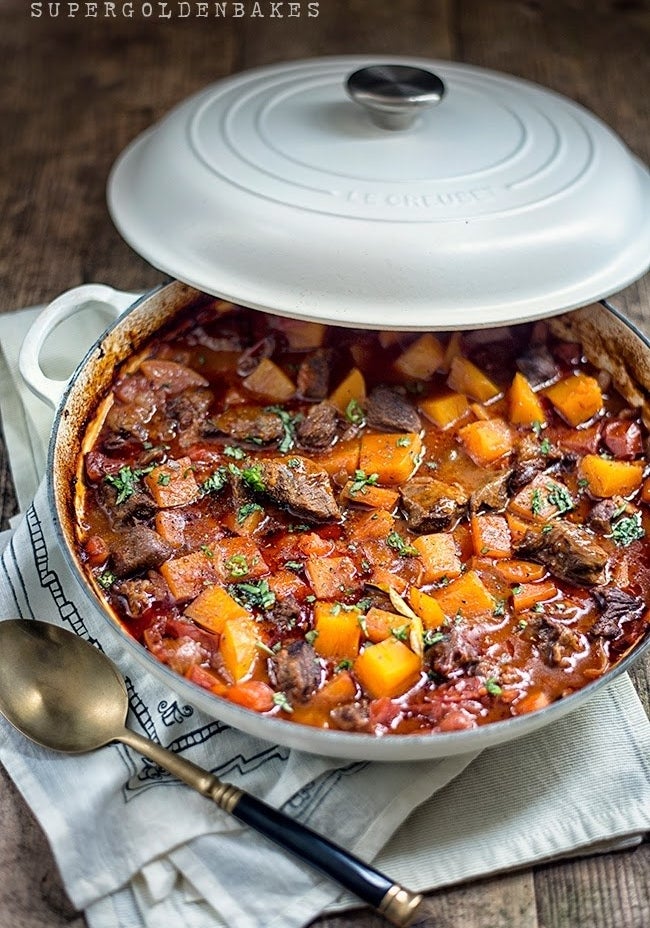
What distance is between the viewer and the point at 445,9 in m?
5.44

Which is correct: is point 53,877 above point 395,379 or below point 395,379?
below

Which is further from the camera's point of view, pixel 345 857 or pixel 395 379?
pixel 395 379

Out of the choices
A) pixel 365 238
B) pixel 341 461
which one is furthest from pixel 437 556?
pixel 365 238

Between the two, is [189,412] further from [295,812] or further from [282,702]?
[295,812]

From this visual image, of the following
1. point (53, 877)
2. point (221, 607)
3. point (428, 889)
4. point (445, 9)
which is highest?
point (445, 9)

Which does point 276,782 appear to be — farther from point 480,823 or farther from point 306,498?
point 306,498

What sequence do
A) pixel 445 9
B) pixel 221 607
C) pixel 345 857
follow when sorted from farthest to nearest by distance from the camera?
pixel 445 9, pixel 221 607, pixel 345 857

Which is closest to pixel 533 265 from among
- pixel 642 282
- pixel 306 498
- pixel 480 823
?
pixel 306 498

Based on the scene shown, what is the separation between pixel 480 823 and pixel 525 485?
0.96 meters

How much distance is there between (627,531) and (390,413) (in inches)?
29.7

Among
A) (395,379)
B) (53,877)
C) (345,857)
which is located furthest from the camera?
(395,379)

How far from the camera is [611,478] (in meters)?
2.98

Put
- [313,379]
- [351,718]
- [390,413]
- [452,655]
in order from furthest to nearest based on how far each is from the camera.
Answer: [313,379] < [390,413] < [452,655] < [351,718]

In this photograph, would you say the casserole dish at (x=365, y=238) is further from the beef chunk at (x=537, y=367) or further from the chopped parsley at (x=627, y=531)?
the chopped parsley at (x=627, y=531)
